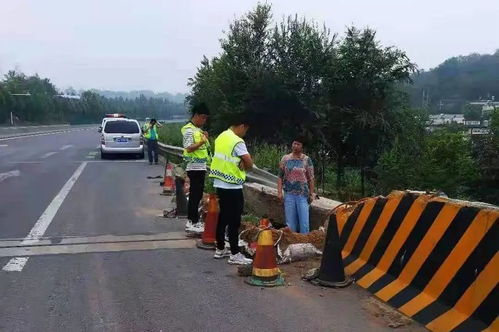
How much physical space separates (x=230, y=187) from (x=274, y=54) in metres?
16.6

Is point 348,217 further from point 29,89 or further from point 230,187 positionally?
point 29,89

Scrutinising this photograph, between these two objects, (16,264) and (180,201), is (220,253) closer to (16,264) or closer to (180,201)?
(16,264)

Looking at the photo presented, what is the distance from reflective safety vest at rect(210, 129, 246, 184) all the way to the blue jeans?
142cm

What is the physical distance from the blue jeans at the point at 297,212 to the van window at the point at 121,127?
56.5ft

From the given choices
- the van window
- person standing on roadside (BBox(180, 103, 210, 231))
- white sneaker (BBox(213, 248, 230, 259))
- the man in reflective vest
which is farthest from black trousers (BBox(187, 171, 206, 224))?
the van window

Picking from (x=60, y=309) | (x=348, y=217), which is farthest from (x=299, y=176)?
(x=60, y=309)

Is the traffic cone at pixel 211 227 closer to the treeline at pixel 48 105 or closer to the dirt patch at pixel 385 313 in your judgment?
the dirt patch at pixel 385 313

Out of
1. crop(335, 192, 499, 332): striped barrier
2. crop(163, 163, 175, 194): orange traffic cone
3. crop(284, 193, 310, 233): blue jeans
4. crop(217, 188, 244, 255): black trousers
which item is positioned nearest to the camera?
crop(335, 192, 499, 332): striped barrier

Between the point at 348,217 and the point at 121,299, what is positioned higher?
the point at 348,217

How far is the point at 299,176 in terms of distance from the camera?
770cm

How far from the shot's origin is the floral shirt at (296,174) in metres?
7.64

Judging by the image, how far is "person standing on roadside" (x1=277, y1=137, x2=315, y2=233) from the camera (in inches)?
300

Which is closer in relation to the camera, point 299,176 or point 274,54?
point 299,176

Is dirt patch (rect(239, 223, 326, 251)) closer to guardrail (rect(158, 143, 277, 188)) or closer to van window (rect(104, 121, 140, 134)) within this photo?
guardrail (rect(158, 143, 277, 188))
